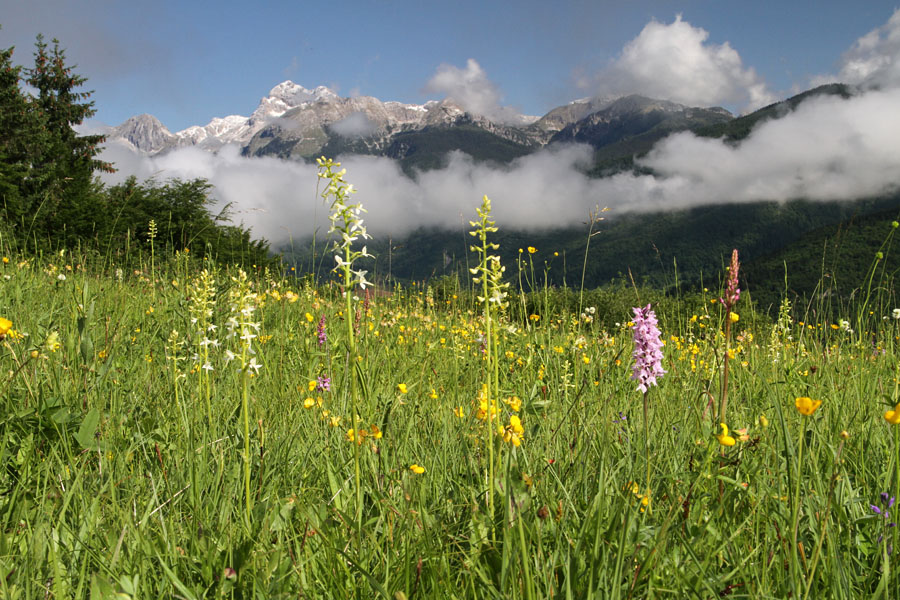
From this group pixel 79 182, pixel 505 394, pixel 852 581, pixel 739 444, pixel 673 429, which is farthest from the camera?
pixel 79 182

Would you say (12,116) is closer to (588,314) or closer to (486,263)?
(588,314)

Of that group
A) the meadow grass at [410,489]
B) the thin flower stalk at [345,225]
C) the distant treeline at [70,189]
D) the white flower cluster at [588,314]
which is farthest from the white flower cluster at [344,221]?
the distant treeline at [70,189]

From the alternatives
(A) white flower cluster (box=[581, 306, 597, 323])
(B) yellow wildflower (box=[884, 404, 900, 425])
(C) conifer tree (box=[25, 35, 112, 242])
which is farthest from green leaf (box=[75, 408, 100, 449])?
(C) conifer tree (box=[25, 35, 112, 242])

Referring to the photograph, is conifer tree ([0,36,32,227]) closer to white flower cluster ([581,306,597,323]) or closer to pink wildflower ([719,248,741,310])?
white flower cluster ([581,306,597,323])

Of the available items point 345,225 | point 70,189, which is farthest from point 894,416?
point 70,189

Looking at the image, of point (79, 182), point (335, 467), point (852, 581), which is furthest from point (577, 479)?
point (79, 182)

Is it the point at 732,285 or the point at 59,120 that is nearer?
the point at 732,285

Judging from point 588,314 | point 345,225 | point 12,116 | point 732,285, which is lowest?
point 588,314

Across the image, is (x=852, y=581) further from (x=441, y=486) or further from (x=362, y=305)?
(x=362, y=305)

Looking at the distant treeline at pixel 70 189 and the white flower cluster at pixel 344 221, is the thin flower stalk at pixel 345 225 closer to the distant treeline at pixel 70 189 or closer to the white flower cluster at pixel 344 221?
the white flower cluster at pixel 344 221

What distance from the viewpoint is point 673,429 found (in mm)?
2781

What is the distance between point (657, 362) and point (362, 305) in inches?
107

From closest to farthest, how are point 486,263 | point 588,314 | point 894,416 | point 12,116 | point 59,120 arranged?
point 894,416, point 486,263, point 588,314, point 12,116, point 59,120

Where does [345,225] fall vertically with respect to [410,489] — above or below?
above
